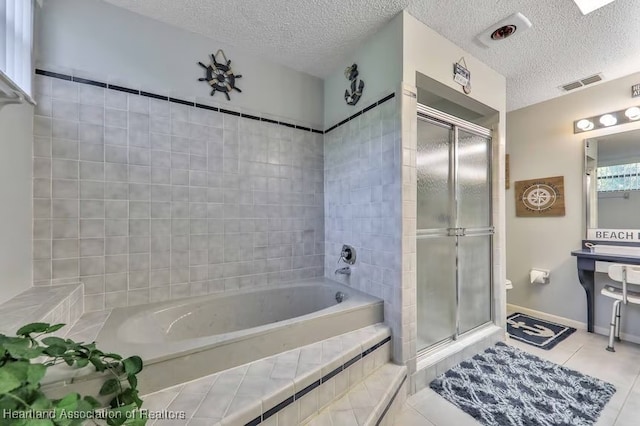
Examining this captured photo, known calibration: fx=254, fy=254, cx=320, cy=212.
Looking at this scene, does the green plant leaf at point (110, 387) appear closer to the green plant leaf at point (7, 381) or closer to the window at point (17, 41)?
the green plant leaf at point (7, 381)

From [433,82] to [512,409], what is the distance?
212 cm

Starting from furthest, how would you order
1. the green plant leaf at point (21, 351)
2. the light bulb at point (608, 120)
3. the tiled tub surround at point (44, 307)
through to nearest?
the light bulb at point (608, 120)
the tiled tub surround at point (44, 307)
the green plant leaf at point (21, 351)

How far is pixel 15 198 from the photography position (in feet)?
4.19

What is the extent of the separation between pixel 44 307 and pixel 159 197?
825 millimetres

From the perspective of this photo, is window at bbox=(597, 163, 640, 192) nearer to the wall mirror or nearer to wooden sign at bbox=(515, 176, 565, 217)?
the wall mirror

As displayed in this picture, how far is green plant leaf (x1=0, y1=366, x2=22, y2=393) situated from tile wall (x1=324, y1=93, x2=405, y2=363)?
1.61 m

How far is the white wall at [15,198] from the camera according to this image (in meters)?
1.19

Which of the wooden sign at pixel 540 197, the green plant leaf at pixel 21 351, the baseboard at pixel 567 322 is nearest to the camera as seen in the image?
the green plant leaf at pixel 21 351

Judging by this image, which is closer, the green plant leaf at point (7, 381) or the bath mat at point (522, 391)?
the green plant leaf at point (7, 381)

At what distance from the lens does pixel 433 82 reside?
1.82 meters

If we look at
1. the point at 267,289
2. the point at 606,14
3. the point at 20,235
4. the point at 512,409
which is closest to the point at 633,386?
the point at 512,409

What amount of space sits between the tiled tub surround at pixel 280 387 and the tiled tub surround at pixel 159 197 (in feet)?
3.04

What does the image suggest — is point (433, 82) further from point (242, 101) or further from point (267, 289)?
point (267, 289)

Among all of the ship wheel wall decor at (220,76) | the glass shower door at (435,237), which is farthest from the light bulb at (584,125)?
the ship wheel wall decor at (220,76)
